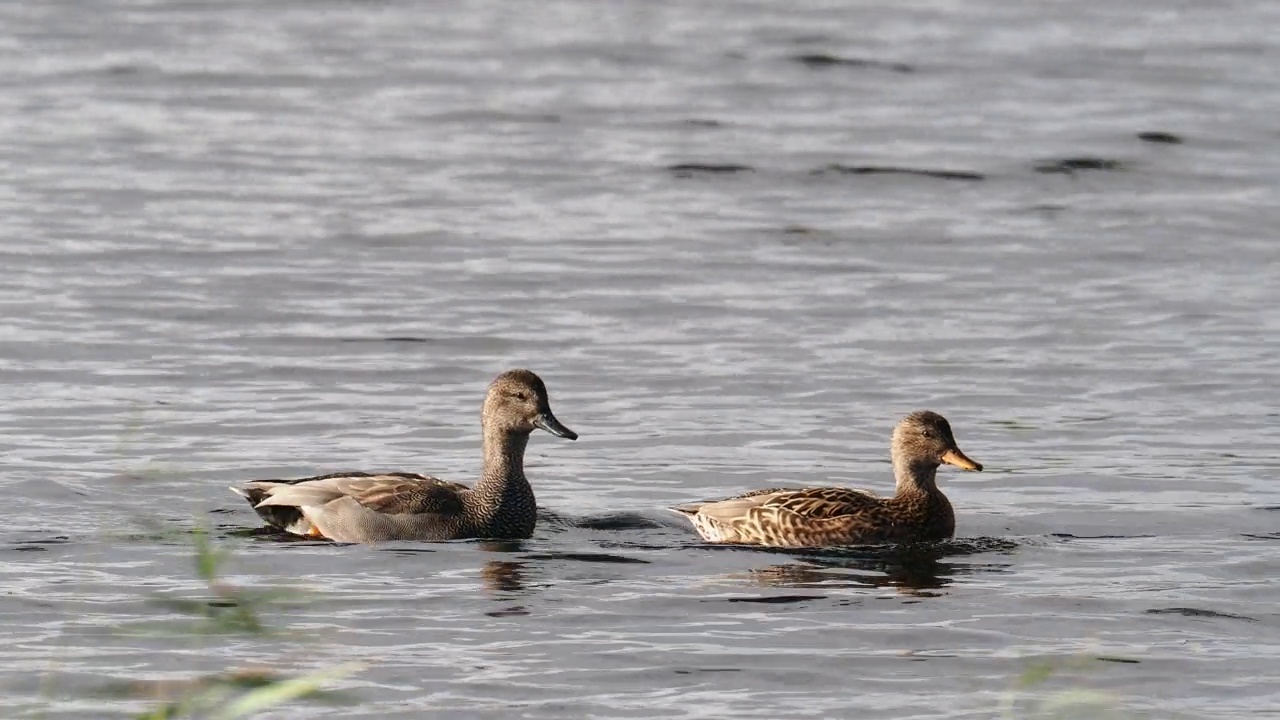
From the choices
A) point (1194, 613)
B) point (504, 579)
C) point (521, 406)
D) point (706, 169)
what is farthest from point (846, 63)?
point (1194, 613)

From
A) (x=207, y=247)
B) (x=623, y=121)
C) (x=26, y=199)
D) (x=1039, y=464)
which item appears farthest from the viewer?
(x=623, y=121)

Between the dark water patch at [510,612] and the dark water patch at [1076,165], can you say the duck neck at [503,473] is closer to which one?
the dark water patch at [510,612]

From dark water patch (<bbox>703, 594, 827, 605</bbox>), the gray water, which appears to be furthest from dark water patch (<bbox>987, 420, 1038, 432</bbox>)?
dark water patch (<bbox>703, 594, 827, 605</bbox>)

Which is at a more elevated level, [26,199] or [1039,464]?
[26,199]

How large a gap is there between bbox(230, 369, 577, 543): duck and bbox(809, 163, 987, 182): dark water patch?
11.6m

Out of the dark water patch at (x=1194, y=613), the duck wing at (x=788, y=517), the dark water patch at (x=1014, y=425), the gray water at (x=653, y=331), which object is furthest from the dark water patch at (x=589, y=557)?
the dark water patch at (x=1014, y=425)

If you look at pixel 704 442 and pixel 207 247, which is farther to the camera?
pixel 207 247

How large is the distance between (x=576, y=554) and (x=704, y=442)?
2.79m

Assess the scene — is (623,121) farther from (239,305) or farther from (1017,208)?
(239,305)

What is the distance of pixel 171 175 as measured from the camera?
23547mm

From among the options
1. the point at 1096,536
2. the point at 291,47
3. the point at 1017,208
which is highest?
the point at 291,47

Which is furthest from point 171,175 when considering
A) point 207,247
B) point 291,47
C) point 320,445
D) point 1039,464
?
point 1039,464

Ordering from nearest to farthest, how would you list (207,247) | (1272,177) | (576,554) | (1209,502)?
1. (576,554)
2. (1209,502)
3. (207,247)
4. (1272,177)

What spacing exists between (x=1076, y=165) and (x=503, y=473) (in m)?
13.0
